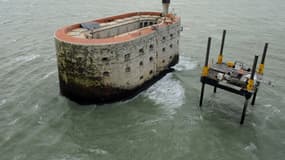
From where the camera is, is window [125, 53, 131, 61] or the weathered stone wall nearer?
the weathered stone wall

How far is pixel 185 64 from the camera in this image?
129ft

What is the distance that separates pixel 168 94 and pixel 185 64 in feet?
33.5

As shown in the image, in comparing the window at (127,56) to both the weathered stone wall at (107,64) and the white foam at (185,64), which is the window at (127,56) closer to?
the weathered stone wall at (107,64)

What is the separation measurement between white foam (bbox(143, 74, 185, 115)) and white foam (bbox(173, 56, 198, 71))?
3905 mm

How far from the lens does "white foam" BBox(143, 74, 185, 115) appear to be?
94.5 ft

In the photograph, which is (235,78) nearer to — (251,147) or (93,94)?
(251,147)

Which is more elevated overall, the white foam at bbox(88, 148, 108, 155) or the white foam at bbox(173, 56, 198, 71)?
the white foam at bbox(173, 56, 198, 71)

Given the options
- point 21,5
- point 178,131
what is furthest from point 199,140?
point 21,5

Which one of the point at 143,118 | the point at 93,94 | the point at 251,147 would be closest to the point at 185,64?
the point at 143,118

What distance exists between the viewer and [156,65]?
108ft

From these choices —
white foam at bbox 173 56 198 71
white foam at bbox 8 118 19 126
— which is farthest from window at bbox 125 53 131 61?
white foam at bbox 8 118 19 126

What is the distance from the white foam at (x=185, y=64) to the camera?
3797cm

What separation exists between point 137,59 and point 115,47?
12.5ft

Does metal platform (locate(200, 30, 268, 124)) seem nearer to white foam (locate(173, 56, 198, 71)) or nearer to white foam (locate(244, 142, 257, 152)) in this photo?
white foam (locate(244, 142, 257, 152))
